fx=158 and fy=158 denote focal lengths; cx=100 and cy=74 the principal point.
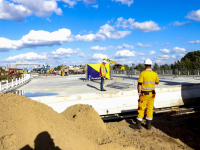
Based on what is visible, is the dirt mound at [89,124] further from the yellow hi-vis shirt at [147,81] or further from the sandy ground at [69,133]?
the yellow hi-vis shirt at [147,81]

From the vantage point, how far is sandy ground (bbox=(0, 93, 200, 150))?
3410mm

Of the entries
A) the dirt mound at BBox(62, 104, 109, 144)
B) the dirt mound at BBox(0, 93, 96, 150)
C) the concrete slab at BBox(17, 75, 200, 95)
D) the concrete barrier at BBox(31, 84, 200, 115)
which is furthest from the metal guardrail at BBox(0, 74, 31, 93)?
the dirt mound at BBox(62, 104, 109, 144)

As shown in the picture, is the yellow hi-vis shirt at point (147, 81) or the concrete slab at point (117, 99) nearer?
the yellow hi-vis shirt at point (147, 81)

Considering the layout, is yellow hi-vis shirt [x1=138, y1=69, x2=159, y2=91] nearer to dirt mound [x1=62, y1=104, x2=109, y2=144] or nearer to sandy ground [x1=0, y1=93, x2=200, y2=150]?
sandy ground [x1=0, y1=93, x2=200, y2=150]

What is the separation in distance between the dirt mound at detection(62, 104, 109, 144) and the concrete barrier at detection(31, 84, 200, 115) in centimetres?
192

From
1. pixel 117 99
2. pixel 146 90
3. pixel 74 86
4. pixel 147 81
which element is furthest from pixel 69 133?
pixel 74 86

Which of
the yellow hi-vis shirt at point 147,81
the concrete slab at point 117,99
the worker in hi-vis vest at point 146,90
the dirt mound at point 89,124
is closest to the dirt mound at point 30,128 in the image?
the dirt mound at point 89,124

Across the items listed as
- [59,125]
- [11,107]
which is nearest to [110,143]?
Result: [59,125]

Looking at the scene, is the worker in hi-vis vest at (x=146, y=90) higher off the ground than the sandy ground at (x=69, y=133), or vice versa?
the worker in hi-vis vest at (x=146, y=90)

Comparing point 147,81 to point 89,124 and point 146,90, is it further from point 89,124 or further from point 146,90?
point 89,124

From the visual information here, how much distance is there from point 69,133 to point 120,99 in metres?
4.67

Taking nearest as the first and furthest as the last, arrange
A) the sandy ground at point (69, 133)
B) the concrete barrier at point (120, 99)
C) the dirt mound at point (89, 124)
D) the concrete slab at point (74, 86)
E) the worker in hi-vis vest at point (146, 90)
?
the sandy ground at point (69, 133) < the dirt mound at point (89, 124) < the worker in hi-vis vest at point (146, 90) < the concrete barrier at point (120, 99) < the concrete slab at point (74, 86)

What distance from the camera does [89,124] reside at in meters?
4.84

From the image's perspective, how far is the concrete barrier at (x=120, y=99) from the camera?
23.7ft
